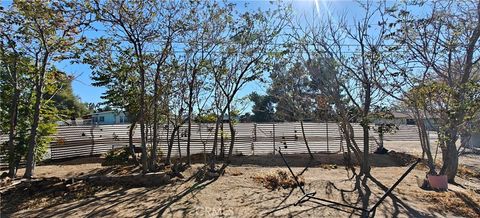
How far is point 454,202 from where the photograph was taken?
16.9 ft

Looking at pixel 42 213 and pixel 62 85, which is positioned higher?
pixel 62 85

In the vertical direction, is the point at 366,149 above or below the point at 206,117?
below

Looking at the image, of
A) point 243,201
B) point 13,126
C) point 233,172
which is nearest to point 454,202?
point 243,201

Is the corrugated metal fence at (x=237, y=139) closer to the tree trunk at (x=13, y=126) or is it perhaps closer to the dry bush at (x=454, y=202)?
the tree trunk at (x=13, y=126)

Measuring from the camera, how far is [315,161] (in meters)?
9.71

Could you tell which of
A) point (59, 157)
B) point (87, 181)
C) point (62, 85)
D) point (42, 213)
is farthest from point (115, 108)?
point (42, 213)

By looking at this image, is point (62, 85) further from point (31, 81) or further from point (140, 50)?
point (140, 50)

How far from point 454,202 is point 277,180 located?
313cm

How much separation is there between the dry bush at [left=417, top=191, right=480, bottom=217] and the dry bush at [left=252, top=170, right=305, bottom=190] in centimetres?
227

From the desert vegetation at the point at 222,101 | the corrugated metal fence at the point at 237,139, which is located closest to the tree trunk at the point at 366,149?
the desert vegetation at the point at 222,101

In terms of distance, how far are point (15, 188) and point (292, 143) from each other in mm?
9159

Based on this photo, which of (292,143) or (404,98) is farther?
(292,143)

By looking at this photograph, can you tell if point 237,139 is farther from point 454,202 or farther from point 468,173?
point 454,202

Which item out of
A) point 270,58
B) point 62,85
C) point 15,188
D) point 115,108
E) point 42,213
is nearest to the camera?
point 42,213
